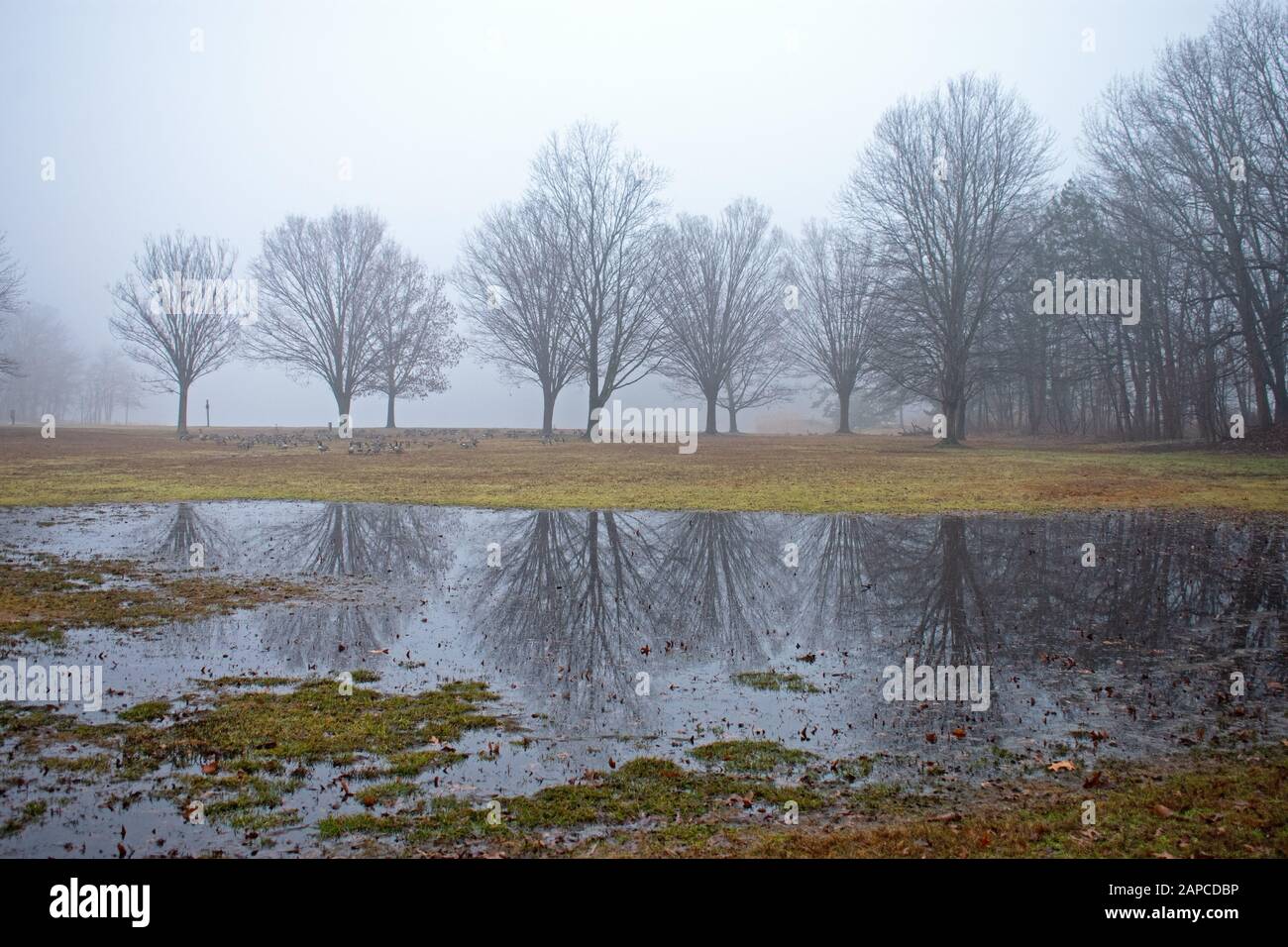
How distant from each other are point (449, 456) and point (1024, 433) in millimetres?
42110

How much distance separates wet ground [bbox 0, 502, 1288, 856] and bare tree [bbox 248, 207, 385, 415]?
41.3 meters

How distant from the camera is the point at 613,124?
163 feet

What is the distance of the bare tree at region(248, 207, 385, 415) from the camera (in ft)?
177

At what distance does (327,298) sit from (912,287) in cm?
3835

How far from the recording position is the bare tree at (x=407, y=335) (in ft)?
185
